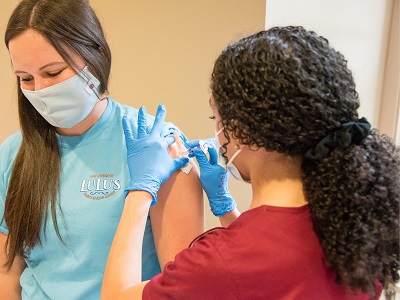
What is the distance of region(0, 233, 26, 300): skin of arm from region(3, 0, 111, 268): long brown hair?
35mm

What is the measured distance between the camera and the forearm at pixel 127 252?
3.13 ft

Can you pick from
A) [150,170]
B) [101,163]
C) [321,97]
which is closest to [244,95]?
[321,97]

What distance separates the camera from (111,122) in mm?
1286

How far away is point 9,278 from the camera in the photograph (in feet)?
4.43

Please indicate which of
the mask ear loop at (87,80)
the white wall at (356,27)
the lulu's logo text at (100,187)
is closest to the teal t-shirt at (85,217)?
the lulu's logo text at (100,187)

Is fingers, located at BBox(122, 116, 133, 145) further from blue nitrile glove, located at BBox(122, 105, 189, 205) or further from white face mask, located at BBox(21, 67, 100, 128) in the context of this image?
white face mask, located at BBox(21, 67, 100, 128)

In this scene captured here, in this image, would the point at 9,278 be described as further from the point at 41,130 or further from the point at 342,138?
the point at 342,138

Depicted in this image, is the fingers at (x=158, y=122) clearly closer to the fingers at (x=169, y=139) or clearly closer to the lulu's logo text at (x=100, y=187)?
the fingers at (x=169, y=139)

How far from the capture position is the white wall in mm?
1695

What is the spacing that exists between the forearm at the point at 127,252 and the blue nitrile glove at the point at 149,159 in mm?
35

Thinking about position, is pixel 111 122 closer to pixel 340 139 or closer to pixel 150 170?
pixel 150 170

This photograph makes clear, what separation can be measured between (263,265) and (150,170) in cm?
46

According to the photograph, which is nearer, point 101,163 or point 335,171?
point 335,171

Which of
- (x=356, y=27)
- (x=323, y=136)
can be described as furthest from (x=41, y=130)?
(x=356, y=27)
